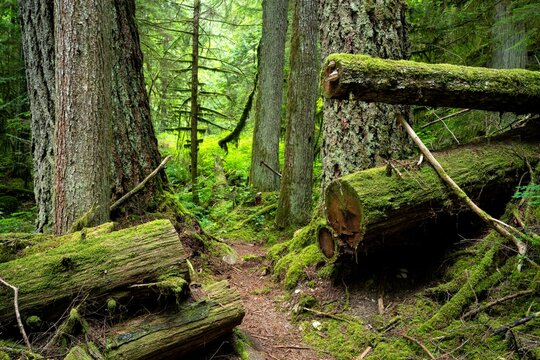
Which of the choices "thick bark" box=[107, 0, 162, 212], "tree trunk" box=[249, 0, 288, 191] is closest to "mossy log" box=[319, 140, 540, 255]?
"thick bark" box=[107, 0, 162, 212]

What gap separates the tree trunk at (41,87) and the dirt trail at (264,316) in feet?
8.41

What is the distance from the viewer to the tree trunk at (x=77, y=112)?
418 cm

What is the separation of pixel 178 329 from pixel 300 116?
18.2 feet

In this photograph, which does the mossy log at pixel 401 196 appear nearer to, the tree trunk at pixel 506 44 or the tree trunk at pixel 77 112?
the tree trunk at pixel 77 112

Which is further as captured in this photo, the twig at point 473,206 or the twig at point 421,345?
the twig at point 473,206

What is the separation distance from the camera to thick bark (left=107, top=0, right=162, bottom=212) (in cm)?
530

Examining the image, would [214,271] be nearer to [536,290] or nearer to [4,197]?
[536,290]

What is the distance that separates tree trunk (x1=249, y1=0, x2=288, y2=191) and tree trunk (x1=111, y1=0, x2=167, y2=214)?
523 centimetres

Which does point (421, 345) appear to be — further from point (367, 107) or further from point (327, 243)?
point (367, 107)

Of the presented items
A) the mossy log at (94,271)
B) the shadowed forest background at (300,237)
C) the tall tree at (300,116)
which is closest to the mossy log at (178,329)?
the shadowed forest background at (300,237)

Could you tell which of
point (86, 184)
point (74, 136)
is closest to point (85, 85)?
point (74, 136)

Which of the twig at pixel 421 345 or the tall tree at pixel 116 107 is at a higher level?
the tall tree at pixel 116 107

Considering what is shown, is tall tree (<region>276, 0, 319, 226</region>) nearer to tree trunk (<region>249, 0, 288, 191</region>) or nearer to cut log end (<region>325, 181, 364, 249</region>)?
tree trunk (<region>249, 0, 288, 191</region>)

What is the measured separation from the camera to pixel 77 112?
4.20 metres
